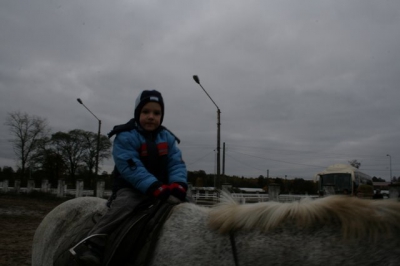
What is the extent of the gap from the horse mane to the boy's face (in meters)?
1.03

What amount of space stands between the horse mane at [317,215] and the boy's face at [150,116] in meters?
1.03

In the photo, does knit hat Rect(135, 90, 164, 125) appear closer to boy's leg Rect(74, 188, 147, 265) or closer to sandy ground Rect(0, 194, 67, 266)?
boy's leg Rect(74, 188, 147, 265)

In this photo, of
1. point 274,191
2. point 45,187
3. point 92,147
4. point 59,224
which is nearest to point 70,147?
point 92,147

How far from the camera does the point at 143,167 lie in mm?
2516

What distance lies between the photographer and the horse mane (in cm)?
168

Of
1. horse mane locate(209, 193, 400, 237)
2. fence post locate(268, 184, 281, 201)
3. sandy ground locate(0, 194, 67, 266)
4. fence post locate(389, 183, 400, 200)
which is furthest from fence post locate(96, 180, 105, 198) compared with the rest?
horse mane locate(209, 193, 400, 237)

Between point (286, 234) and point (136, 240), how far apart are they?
90cm

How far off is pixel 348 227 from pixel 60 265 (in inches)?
76.9

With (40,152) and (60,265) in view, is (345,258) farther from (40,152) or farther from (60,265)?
(40,152)

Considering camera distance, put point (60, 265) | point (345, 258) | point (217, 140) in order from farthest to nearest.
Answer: point (217, 140) → point (60, 265) → point (345, 258)

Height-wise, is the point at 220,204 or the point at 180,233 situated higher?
the point at 220,204

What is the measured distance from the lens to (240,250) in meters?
1.84

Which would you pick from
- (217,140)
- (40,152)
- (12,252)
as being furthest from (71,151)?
(12,252)

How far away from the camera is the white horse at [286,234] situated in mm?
1646
